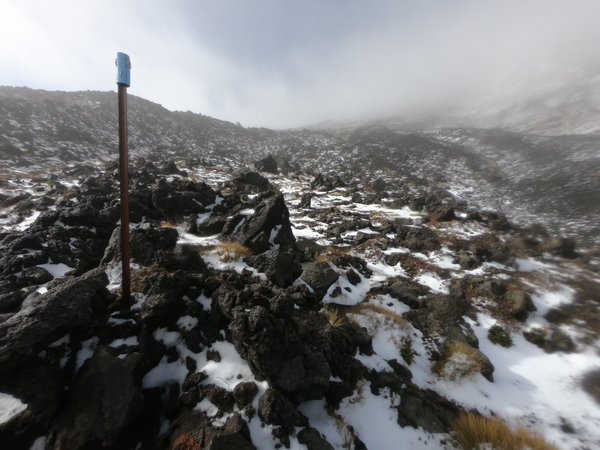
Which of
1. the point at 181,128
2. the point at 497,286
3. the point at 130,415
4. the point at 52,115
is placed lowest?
the point at 130,415

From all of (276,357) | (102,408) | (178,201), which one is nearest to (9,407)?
(102,408)

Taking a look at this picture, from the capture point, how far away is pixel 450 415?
5.32m

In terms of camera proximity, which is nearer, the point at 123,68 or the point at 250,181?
the point at 123,68

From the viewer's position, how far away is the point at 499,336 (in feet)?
26.3

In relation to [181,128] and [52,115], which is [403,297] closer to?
[52,115]

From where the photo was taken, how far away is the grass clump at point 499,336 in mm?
7859

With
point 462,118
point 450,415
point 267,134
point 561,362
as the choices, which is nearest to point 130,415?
point 450,415

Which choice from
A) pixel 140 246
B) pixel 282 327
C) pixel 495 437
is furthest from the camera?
pixel 140 246

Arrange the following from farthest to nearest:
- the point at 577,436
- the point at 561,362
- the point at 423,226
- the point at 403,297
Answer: the point at 423,226
the point at 403,297
the point at 561,362
the point at 577,436

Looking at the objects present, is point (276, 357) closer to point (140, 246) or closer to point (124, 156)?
point (124, 156)

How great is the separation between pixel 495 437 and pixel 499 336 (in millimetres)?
4607

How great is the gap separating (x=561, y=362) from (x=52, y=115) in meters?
62.1

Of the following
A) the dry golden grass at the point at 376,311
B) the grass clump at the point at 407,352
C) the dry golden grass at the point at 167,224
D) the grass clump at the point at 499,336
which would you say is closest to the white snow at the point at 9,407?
the dry golden grass at the point at 376,311

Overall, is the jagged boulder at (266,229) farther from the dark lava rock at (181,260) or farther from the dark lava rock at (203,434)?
the dark lava rock at (203,434)
